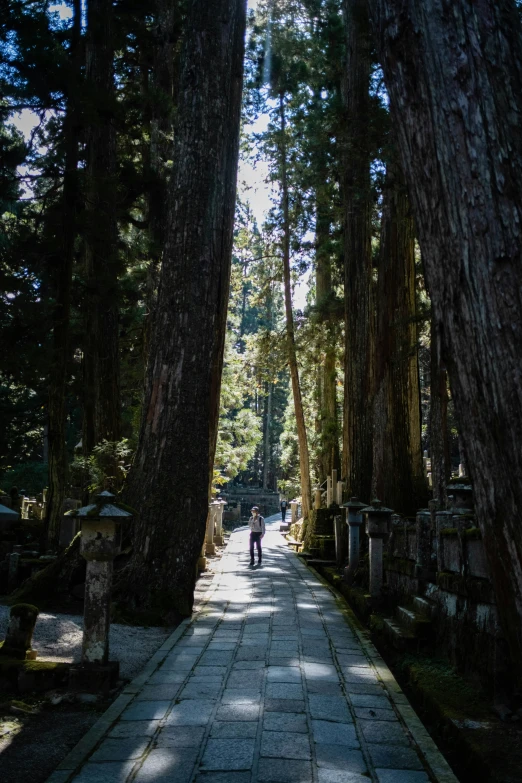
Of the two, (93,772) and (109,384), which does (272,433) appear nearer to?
(109,384)

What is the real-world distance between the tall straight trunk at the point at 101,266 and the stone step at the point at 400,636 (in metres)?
6.25

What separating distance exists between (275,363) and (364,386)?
7516mm

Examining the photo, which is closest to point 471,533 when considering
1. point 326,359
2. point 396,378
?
point 396,378

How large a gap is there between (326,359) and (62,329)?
12298 millimetres

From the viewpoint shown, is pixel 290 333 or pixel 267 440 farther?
pixel 267 440

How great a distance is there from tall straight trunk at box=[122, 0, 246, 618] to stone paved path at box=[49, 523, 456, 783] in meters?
1.18

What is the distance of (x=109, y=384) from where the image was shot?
11641mm

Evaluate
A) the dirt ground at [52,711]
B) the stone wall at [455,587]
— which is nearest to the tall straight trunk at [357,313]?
the stone wall at [455,587]

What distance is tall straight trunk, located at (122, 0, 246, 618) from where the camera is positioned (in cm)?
855

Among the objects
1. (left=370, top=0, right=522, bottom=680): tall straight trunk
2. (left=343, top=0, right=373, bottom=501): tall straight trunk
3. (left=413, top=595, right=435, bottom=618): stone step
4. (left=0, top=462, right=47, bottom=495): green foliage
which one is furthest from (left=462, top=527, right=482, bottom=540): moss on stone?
(left=0, top=462, right=47, bottom=495): green foliage

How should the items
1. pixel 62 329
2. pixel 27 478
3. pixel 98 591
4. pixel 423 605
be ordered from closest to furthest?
pixel 98 591
pixel 423 605
pixel 62 329
pixel 27 478

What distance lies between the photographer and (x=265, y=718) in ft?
14.2

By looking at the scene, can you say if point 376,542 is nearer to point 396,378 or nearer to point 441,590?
point 441,590

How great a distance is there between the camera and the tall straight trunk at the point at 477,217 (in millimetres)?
2223
